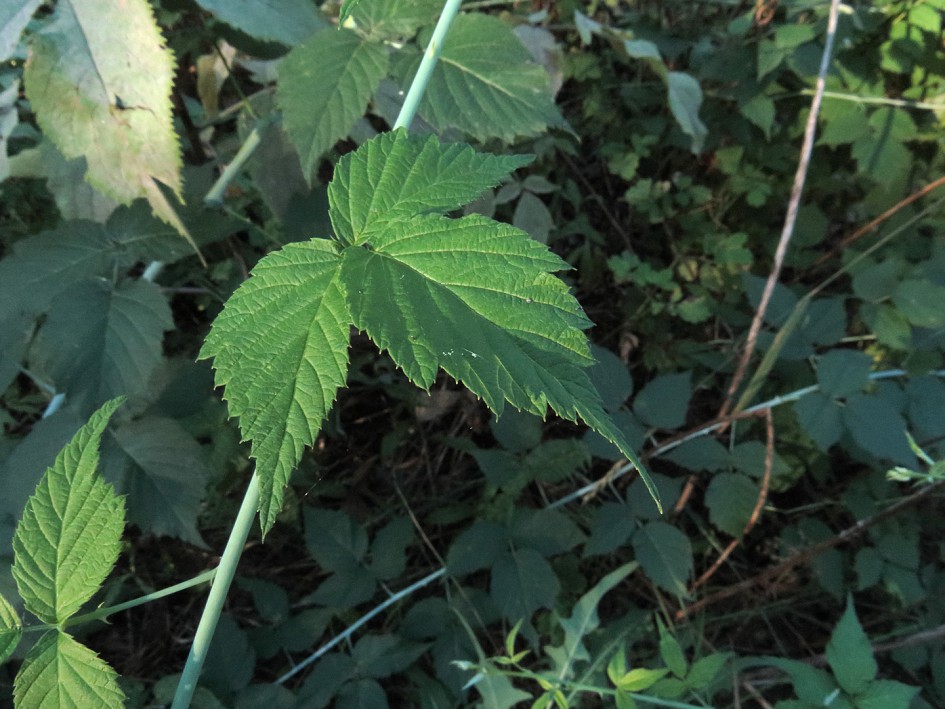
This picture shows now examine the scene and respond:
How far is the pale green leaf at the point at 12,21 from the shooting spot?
81cm

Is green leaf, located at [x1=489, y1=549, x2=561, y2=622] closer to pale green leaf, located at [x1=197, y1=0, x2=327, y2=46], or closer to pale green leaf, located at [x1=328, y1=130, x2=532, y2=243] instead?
pale green leaf, located at [x1=328, y1=130, x2=532, y2=243]

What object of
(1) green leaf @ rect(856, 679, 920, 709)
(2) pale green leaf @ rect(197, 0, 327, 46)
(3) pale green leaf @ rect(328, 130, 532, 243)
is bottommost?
(1) green leaf @ rect(856, 679, 920, 709)

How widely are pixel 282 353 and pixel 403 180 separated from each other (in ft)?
0.85

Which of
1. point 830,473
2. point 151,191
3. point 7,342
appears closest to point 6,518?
point 7,342

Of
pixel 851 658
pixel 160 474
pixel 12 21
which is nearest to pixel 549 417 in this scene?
pixel 851 658

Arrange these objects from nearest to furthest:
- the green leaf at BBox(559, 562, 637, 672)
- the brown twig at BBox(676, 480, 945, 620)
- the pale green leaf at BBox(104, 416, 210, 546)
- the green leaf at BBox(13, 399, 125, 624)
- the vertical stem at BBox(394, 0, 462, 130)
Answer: the green leaf at BBox(13, 399, 125, 624) < the vertical stem at BBox(394, 0, 462, 130) < the pale green leaf at BBox(104, 416, 210, 546) < the green leaf at BBox(559, 562, 637, 672) < the brown twig at BBox(676, 480, 945, 620)

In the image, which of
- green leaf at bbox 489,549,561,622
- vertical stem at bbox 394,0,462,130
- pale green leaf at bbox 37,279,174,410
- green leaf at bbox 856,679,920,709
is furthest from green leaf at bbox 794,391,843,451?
pale green leaf at bbox 37,279,174,410

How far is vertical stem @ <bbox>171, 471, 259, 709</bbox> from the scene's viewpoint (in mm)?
649

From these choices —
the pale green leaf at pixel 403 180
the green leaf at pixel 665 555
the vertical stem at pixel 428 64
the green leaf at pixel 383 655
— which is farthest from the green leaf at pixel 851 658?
the vertical stem at pixel 428 64

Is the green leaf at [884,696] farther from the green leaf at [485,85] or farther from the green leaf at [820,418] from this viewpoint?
the green leaf at [485,85]

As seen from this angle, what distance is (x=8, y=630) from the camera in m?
0.65

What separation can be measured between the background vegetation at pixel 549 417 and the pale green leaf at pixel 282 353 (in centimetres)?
36

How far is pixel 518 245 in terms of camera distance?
0.65 meters

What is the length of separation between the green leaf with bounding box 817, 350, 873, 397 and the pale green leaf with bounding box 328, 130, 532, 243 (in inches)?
43.6
